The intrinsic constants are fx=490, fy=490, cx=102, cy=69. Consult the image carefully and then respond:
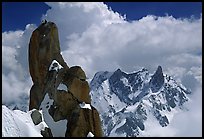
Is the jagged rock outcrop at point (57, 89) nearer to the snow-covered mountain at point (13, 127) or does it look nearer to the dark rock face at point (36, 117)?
the dark rock face at point (36, 117)

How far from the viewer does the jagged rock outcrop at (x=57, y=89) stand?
5178 cm

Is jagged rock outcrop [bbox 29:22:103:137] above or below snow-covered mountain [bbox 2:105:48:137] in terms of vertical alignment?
above

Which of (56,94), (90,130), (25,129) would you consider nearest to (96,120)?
(90,130)

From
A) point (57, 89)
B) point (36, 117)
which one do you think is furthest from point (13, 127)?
point (57, 89)

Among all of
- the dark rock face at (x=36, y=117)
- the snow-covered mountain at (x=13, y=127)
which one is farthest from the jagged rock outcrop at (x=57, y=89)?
the snow-covered mountain at (x=13, y=127)

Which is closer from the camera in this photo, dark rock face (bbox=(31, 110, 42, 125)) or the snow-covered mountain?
the snow-covered mountain

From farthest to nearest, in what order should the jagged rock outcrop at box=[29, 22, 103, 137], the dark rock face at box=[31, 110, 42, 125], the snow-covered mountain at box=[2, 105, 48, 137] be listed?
the jagged rock outcrop at box=[29, 22, 103, 137] → the dark rock face at box=[31, 110, 42, 125] → the snow-covered mountain at box=[2, 105, 48, 137]

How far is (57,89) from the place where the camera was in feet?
179

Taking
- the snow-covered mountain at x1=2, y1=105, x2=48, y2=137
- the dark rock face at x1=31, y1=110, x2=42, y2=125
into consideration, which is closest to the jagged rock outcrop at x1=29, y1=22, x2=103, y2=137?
the dark rock face at x1=31, y1=110, x2=42, y2=125

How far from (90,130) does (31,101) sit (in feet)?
29.7

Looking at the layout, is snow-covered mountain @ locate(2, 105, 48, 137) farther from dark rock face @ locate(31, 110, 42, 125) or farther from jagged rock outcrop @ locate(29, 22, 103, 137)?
jagged rock outcrop @ locate(29, 22, 103, 137)

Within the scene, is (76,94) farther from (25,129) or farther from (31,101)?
(25,129)

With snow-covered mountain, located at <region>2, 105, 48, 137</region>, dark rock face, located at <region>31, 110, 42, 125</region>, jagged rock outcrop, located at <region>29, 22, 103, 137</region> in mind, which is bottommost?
snow-covered mountain, located at <region>2, 105, 48, 137</region>

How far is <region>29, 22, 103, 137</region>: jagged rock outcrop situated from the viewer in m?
51.8
